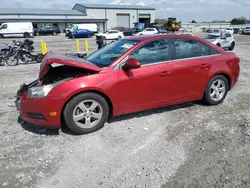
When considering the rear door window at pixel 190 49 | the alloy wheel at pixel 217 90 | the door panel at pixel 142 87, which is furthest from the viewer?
the alloy wheel at pixel 217 90

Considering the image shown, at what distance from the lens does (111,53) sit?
14.1 feet

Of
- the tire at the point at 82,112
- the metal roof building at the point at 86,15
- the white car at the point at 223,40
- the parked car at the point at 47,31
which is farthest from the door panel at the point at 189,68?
the metal roof building at the point at 86,15

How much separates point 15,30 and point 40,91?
3750 centimetres

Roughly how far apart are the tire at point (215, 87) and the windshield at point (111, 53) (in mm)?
1798

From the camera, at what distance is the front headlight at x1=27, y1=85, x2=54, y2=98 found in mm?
3502

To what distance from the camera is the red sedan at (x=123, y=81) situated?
3.56m

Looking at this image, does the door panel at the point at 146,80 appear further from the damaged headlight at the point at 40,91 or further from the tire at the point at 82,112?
the damaged headlight at the point at 40,91

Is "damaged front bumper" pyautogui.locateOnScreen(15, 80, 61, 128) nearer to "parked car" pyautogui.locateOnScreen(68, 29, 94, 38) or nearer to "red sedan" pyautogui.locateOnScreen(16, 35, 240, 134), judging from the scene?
"red sedan" pyautogui.locateOnScreen(16, 35, 240, 134)

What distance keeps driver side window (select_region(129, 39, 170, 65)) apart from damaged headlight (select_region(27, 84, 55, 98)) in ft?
4.72

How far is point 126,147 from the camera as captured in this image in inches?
134

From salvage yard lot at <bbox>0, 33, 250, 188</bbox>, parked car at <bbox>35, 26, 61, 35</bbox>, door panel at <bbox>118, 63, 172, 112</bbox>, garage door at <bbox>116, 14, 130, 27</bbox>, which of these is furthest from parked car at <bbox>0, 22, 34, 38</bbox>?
door panel at <bbox>118, 63, 172, 112</bbox>

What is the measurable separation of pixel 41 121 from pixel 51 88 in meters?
0.55

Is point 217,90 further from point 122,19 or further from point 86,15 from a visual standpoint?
point 122,19

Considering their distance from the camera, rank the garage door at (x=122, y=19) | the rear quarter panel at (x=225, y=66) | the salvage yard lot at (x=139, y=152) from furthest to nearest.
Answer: the garage door at (x=122, y=19)
the rear quarter panel at (x=225, y=66)
the salvage yard lot at (x=139, y=152)
